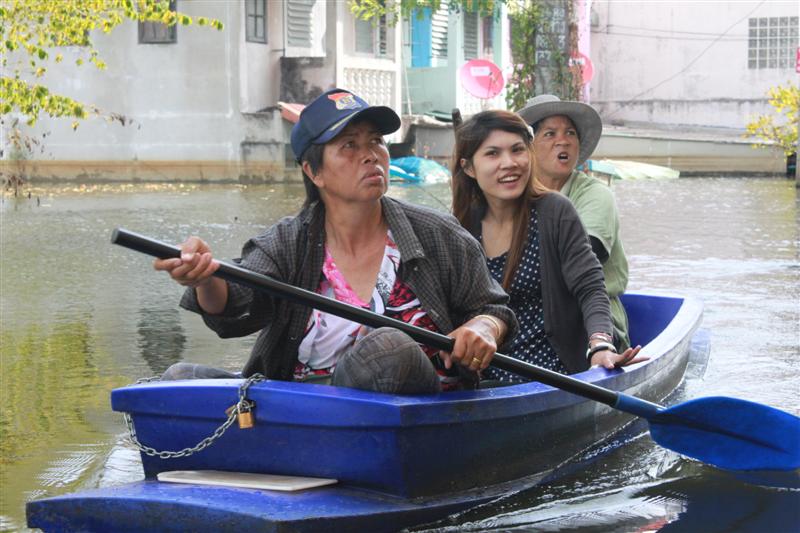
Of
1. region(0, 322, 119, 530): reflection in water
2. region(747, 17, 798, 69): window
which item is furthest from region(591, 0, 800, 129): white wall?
region(0, 322, 119, 530): reflection in water

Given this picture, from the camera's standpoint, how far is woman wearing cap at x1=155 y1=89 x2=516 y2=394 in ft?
13.4

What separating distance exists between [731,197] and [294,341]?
58.6ft

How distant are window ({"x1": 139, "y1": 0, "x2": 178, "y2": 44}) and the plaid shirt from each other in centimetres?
1843

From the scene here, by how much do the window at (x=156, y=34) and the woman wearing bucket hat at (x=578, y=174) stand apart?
16.9 metres

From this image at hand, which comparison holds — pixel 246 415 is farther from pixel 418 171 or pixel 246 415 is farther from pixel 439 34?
pixel 439 34

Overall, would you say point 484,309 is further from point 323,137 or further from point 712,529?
point 712,529

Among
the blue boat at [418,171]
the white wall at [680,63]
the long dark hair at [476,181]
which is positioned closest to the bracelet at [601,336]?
the long dark hair at [476,181]

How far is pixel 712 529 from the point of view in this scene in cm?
469

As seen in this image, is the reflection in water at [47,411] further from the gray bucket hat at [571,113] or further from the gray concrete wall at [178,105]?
the gray concrete wall at [178,105]

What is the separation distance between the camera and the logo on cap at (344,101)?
4117 mm

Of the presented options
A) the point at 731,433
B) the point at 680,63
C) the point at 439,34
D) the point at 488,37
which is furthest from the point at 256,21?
the point at 731,433

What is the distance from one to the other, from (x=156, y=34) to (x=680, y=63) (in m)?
15.9

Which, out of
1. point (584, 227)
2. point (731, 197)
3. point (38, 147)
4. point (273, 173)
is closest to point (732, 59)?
point (731, 197)

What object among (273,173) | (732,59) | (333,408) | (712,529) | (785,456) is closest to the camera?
(333,408)
